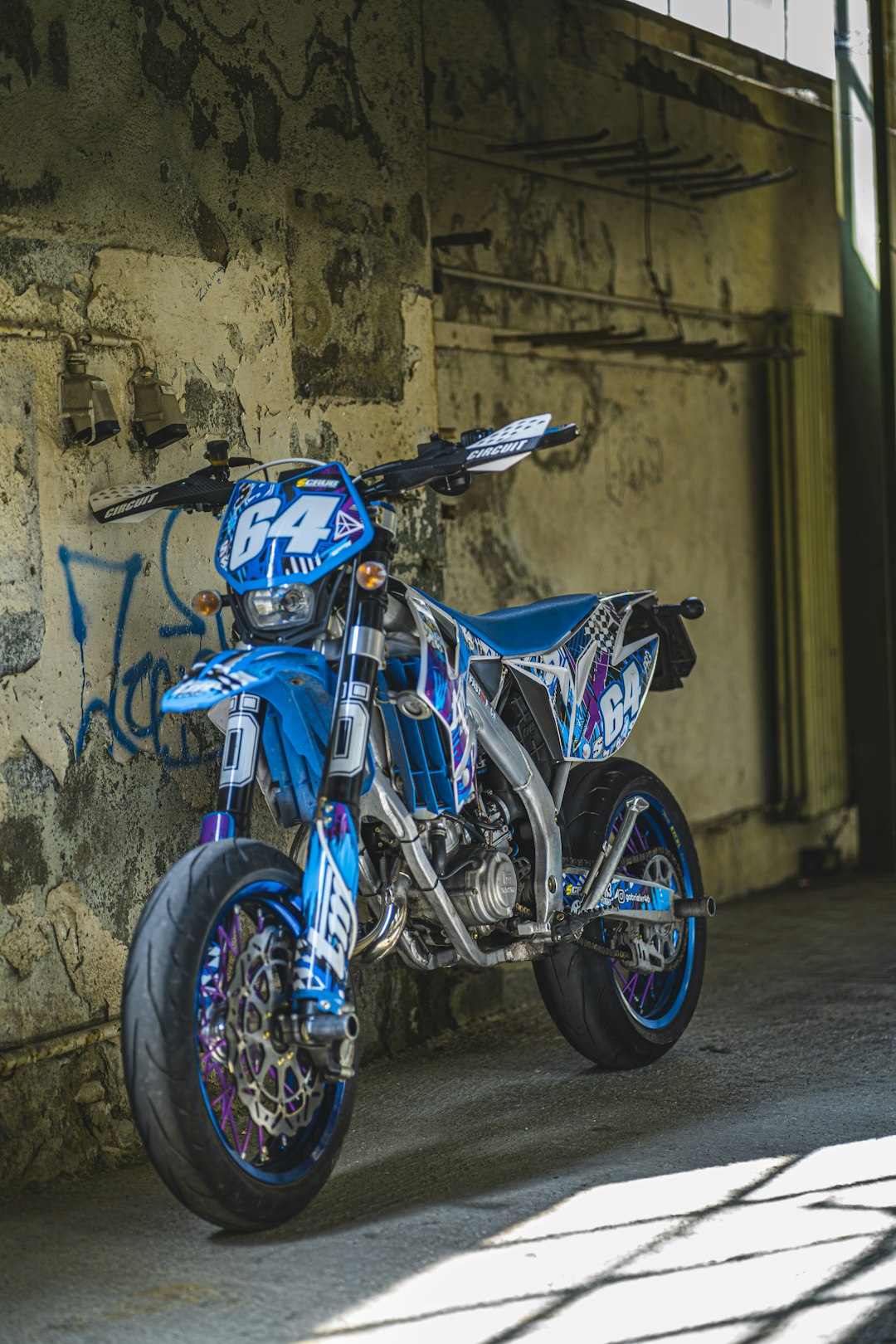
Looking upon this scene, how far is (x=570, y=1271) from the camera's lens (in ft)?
9.60

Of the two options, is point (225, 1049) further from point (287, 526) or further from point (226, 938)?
point (287, 526)

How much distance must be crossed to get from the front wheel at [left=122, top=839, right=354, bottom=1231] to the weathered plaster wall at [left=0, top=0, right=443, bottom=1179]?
0.58 m

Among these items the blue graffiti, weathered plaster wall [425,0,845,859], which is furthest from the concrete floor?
weathered plaster wall [425,0,845,859]

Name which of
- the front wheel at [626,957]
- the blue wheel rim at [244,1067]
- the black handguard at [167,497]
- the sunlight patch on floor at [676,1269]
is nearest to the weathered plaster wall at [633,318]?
the front wheel at [626,957]

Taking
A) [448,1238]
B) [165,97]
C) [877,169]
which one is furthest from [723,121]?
[448,1238]

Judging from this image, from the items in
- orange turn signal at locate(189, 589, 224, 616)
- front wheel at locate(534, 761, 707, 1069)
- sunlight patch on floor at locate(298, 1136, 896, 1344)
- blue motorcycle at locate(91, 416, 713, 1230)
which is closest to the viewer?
sunlight patch on floor at locate(298, 1136, 896, 1344)

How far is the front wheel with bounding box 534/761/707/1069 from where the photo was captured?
165 inches

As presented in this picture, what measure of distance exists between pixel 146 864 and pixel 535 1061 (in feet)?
4.08

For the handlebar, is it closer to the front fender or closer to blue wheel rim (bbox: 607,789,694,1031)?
the front fender

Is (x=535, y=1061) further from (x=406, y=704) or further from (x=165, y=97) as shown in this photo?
(x=165, y=97)

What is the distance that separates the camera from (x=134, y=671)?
387 cm

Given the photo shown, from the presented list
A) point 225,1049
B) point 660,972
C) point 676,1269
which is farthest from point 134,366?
point 676,1269

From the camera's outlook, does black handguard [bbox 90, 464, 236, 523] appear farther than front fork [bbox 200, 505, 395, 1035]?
Yes

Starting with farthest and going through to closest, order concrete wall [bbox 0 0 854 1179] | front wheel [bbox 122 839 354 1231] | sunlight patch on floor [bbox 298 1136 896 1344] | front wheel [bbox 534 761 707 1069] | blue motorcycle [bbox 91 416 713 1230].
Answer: front wheel [bbox 534 761 707 1069] → concrete wall [bbox 0 0 854 1179] → blue motorcycle [bbox 91 416 713 1230] → front wheel [bbox 122 839 354 1231] → sunlight patch on floor [bbox 298 1136 896 1344]
